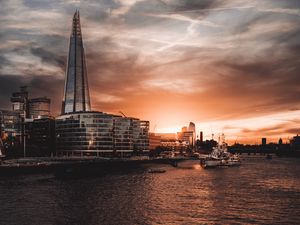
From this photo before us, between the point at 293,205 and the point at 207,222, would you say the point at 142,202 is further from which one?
the point at 293,205

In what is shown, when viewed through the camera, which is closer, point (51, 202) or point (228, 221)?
point (228, 221)

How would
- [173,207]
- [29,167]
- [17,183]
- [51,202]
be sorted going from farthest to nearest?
[29,167] < [17,183] < [51,202] < [173,207]


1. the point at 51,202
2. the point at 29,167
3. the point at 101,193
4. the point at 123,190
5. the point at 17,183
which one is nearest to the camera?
the point at 51,202

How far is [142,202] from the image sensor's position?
77.8m

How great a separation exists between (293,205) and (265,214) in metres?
12.8

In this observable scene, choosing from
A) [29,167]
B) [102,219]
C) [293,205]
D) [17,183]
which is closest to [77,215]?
[102,219]

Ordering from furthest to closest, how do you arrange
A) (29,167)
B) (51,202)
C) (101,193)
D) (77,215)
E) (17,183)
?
(29,167)
(17,183)
(101,193)
(51,202)
(77,215)

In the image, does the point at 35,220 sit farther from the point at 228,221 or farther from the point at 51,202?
the point at 228,221

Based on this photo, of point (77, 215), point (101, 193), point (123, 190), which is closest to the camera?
point (77, 215)

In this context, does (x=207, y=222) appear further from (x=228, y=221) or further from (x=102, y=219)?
(x=102, y=219)

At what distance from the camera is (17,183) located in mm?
108188

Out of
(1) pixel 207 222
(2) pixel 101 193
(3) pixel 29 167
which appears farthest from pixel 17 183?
(1) pixel 207 222

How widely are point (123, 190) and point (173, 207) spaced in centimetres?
2790

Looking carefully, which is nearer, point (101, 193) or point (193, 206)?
point (193, 206)
